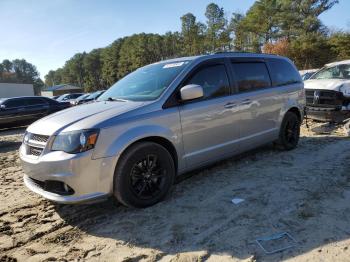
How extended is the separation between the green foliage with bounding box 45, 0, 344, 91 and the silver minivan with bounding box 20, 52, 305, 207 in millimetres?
26779

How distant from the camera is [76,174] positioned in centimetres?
382

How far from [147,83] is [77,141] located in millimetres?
1689

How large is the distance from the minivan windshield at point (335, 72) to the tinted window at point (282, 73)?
3.67m

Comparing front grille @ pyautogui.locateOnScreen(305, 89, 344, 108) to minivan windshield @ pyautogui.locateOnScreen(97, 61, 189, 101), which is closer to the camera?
minivan windshield @ pyautogui.locateOnScreen(97, 61, 189, 101)

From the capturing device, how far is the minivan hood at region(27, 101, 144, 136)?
4.06m

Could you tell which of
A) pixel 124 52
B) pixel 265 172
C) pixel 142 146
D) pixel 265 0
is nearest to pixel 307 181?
pixel 265 172

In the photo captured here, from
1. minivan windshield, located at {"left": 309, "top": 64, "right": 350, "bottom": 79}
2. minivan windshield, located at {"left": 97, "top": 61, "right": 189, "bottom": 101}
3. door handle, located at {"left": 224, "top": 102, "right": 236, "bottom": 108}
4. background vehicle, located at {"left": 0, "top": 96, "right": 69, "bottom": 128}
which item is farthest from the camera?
background vehicle, located at {"left": 0, "top": 96, "right": 69, "bottom": 128}

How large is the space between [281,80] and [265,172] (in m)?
2.08

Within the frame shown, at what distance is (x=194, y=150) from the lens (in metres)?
4.98

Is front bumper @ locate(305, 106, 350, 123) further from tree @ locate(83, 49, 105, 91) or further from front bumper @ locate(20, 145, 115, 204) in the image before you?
tree @ locate(83, 49, 105, 91)

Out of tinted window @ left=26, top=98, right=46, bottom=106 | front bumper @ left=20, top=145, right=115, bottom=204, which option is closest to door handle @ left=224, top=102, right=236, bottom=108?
front bumper @ left=20, top=145, right=115, bottom=204

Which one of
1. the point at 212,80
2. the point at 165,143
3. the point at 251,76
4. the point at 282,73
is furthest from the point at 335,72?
the point at 165,143

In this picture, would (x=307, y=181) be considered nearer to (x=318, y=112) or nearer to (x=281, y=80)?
(x=281, y=80)

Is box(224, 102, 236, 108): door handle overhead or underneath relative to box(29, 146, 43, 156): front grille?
overhead
